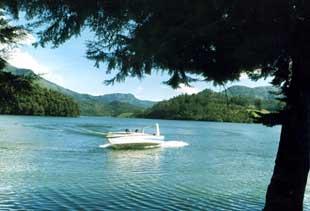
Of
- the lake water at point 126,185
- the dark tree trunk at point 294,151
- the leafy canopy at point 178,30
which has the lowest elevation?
the lake water at point 126,185

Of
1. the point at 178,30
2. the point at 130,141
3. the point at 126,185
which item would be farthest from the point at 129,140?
the point at 178,30

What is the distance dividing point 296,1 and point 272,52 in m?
0.87

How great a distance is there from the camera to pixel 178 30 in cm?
732

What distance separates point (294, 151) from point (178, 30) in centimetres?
355

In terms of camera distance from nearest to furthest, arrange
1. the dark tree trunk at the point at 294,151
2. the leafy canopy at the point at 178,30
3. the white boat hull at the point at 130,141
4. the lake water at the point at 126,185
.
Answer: the leafy canopy at the point at 178,30, the dark tree trunk at the point at 294,151, the lake water at the point at 126,185, the white boat hull at the point at 130,141

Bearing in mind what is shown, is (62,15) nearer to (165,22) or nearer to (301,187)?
(165,22)

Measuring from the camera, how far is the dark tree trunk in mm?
9102

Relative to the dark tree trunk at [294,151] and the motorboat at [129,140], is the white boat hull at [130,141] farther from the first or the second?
the dark tree trunk at [294,151]

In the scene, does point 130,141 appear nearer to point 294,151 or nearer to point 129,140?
point 129,140

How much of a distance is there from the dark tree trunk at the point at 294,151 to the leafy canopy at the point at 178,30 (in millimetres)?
465

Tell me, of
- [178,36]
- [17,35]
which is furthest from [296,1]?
[17,35]

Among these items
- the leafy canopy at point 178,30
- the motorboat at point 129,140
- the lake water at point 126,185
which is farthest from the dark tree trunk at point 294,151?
the motorboat at point 129,140

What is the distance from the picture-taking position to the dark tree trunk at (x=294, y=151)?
29.9ft

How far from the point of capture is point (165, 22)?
7.62m
